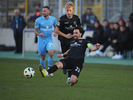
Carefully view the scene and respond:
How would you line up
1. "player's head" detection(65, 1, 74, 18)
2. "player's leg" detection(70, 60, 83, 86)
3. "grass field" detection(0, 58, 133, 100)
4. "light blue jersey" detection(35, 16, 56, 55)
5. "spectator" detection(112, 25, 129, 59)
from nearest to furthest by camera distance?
1. "grass field" detection(0, 58, 133, 100)
2. "player's leg" detection(70, 60, 83, 86)
3. "player's head" detection(65, 1, 74, 18)
4. "light blue jersey" detection(35, 16, 56, 55)
5. "spectator" detection(112, 25, 129, 59)

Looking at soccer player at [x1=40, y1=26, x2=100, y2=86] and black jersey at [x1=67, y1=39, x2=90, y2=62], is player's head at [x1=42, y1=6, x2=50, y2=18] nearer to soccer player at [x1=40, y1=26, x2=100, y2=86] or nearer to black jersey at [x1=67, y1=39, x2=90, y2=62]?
soccer player at [x1=40, y1=26, x2=100, y2=86]

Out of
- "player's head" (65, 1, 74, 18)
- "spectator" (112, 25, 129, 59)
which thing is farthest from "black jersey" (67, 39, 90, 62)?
"spectator" (112, 25, 129, 59)

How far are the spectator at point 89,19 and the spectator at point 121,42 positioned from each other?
309 cm

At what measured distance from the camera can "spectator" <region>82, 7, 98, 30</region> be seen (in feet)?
64.0

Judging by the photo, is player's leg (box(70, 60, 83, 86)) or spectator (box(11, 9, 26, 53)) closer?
player's leg (box(70, 60, 83, 86))

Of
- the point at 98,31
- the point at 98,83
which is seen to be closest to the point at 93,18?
the point at 98,31

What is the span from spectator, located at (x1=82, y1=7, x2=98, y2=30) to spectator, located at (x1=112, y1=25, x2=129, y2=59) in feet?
10.1

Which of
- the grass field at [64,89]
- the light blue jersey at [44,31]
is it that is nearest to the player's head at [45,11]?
the light blue jersey at [44,31]

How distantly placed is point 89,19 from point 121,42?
3.70 metres

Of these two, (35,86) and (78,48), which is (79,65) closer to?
(78,48)

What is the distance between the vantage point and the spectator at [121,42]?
54.3 feet

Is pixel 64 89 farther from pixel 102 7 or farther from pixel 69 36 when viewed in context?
pixel 102 7

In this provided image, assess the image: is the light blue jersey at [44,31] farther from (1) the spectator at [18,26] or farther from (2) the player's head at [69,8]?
(1) the spectator at [18,26]

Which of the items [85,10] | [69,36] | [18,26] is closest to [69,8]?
[69,36]
